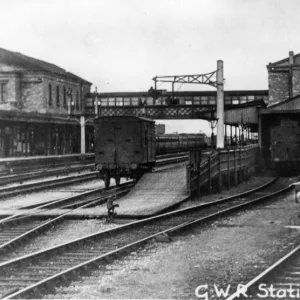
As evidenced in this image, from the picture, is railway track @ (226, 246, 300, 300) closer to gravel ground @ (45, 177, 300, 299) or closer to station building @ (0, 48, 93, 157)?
gravel ground @ (45, 177, 300, 299)

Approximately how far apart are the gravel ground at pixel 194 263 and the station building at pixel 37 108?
2610 cm

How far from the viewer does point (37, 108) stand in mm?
64375

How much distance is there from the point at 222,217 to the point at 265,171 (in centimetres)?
2009

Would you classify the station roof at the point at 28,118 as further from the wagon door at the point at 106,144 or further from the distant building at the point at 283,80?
the distant building at the point at 283,80

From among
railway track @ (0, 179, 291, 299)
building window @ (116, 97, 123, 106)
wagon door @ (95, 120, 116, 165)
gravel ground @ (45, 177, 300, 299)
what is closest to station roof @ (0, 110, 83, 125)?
wagon door @ (95, 120, 116, 165)

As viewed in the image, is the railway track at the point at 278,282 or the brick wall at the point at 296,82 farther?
the brick wall at the point at 296,82

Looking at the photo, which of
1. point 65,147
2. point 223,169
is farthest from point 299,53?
point 223,169

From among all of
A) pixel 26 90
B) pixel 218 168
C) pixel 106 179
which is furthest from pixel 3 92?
pixel 218 168

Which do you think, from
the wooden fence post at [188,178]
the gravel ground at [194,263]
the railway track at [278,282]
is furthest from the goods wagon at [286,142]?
the railway track at [278,282]

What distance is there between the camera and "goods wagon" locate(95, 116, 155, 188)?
24297 mm

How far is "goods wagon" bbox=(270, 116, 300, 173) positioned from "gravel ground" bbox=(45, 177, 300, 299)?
17820 millimetres

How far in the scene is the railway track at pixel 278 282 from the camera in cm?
763

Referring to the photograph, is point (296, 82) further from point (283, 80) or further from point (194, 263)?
point (194, 263)

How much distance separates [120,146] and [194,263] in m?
14.8
